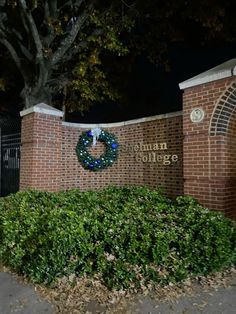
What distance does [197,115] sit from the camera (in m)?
5.53

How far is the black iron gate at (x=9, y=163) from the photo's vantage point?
28.9ft

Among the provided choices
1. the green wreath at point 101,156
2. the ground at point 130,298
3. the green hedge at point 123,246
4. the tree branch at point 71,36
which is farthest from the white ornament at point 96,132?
the ground at point 130,298

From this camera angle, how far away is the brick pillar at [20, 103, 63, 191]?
7.19 metres

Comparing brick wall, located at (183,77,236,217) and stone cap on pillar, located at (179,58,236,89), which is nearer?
stone cap on pillar, located at (179,58,236,89)

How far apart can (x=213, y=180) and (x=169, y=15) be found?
22.3ft

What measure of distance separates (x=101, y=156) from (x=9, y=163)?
303 cm

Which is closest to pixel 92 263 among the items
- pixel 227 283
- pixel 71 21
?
pixel 227 283

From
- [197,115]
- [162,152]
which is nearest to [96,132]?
[162,152]

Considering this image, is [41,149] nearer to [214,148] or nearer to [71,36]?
[71,36]

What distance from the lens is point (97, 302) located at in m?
3.29

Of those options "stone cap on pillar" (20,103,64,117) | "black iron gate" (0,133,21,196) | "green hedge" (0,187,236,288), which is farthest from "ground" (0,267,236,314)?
"black iron gate" (0,133,21,196)

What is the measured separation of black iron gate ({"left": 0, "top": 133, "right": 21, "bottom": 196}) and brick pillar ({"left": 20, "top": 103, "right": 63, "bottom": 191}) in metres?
1.17

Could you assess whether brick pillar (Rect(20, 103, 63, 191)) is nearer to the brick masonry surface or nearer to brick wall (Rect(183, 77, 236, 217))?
the brick masonry surface

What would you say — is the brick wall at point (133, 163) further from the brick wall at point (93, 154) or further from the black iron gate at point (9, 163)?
the black iron gate at point (9, 163)
